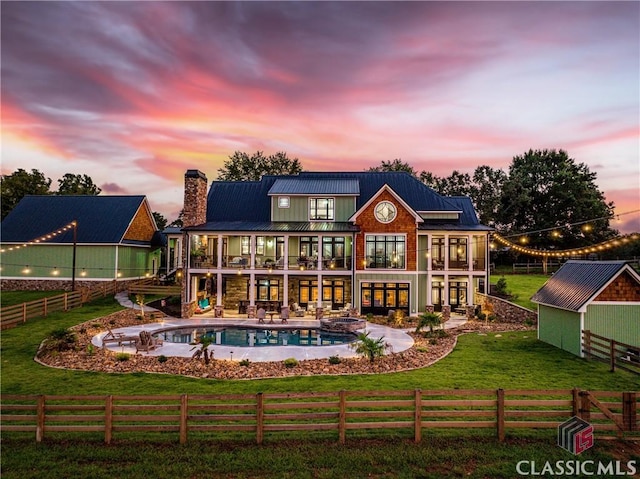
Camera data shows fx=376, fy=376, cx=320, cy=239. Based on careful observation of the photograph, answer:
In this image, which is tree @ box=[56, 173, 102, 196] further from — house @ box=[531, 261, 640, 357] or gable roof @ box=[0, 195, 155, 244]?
house @ box=[531, 261, 640, 357]

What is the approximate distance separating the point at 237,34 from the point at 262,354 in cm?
1583

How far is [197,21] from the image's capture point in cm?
1878

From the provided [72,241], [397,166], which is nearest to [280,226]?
[72,241]

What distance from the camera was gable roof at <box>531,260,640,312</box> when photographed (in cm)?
1484

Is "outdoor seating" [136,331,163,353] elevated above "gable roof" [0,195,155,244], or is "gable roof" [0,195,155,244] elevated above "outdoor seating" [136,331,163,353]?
"gable roof" [0,195,155,244]

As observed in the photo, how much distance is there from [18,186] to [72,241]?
24.5m

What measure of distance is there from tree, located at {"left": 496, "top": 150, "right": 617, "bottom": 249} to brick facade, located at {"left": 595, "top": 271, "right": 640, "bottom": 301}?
3557 cm

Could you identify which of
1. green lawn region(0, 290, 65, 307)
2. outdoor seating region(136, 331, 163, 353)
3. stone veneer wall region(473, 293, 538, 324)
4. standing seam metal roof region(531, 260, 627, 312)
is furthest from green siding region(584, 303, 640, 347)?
green lawn region(0, 290, 65, 307)

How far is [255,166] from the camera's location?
5119 cm

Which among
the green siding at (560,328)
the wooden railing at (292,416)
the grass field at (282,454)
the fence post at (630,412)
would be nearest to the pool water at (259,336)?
the grass field at (282,454)

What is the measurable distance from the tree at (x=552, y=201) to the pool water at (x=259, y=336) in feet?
130

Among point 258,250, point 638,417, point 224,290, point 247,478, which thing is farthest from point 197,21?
point 638,417

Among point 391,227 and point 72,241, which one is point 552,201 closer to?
point 391,227

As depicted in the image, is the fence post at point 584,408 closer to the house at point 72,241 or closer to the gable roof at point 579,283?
the gable roof at point 579,283
